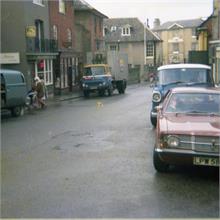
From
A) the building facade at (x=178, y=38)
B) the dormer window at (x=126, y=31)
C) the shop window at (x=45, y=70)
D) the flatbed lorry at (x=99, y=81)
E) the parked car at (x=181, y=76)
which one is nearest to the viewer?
the parked car at (x=181, y=76)

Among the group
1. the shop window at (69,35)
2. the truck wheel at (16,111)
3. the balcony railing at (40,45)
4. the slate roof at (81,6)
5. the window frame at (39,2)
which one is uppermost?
the slate roof at (81,6)

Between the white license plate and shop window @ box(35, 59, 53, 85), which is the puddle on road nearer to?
the white license plate

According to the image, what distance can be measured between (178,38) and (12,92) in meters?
95.7

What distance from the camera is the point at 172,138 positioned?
8.45 m

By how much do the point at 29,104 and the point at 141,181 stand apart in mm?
18139

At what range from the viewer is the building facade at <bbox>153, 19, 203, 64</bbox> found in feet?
368

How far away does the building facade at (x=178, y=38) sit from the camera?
112 metres

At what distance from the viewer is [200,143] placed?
8344 mm

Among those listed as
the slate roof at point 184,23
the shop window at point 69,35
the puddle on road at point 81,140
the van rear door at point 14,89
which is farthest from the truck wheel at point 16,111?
the slate roof at point 184,23

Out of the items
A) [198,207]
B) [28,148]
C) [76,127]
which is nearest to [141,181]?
[198,207]

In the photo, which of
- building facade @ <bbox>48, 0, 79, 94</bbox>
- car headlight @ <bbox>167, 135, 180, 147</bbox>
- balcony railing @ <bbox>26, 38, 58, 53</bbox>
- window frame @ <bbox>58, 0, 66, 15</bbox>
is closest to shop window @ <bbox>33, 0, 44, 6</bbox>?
building facade @ <bbox>48, 0, 79, 94</bbox>

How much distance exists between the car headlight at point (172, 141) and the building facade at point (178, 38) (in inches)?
4045

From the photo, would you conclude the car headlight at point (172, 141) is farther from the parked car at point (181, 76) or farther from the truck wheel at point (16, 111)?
the truck wheel at point (16, 111)

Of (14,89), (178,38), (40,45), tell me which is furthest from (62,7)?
(178,38)
